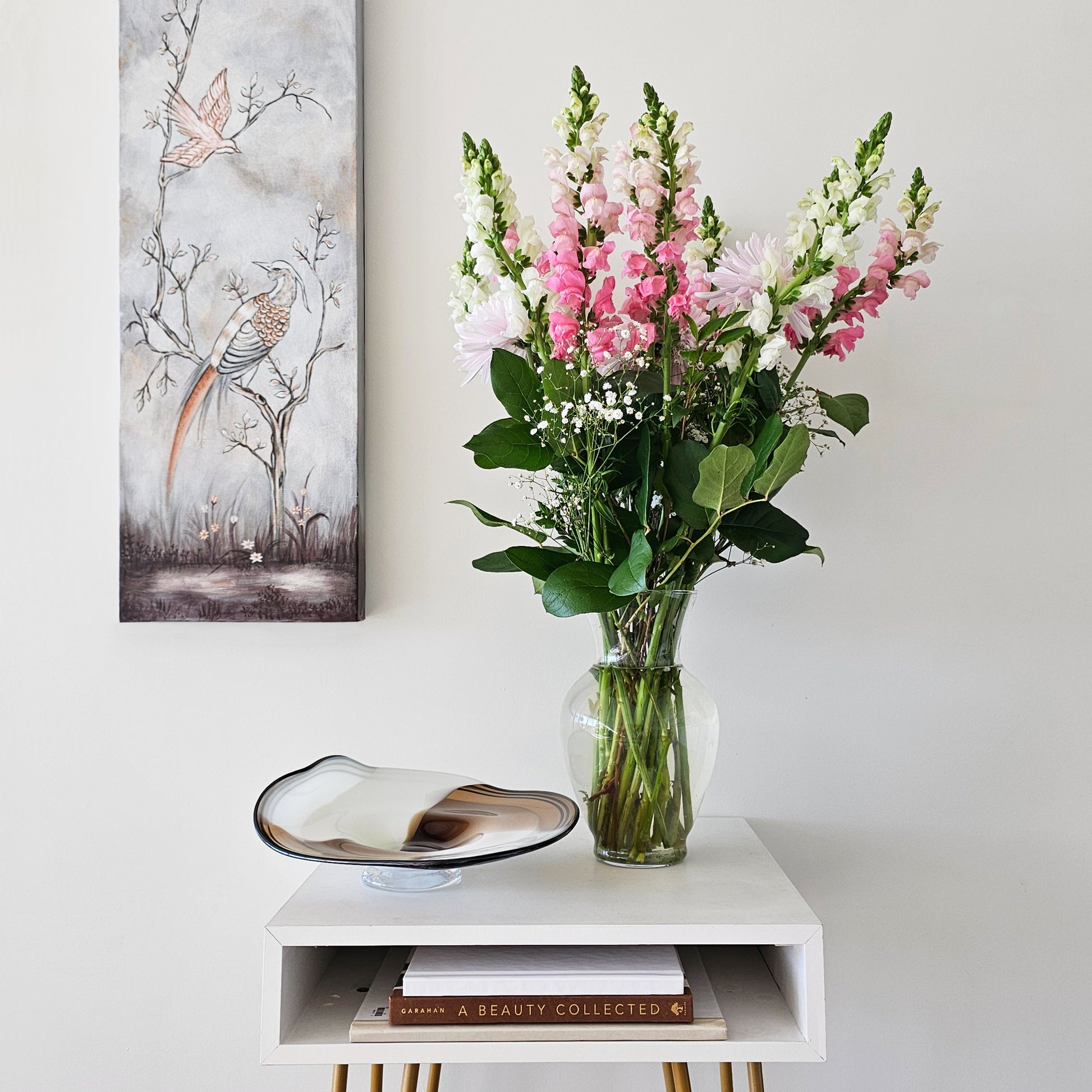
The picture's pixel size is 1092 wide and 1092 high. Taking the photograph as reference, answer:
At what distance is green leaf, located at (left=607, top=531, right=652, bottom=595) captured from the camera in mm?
854

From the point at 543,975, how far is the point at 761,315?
60cm

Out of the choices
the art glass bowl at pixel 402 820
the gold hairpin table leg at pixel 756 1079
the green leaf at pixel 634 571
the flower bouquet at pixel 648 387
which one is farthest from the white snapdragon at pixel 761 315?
the gold hairpin table leg at pixel 756 1079

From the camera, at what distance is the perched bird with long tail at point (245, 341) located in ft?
3.90

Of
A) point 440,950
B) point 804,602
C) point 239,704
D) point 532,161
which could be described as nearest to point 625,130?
point 532,161

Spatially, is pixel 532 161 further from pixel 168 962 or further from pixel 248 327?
pixel 168 962

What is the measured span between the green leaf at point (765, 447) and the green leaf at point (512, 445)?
19cm

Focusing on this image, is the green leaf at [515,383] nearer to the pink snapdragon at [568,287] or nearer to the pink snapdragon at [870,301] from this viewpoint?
the pink snapdragon at [568,287]

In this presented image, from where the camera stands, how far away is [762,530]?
960mm

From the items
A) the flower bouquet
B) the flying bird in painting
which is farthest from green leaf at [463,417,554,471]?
the flying bird in painting

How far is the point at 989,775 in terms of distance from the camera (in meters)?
1.19

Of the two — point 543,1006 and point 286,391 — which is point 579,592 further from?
point 286,391

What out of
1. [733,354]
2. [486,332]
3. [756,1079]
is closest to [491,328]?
[486,332]

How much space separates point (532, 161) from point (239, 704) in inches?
29.9

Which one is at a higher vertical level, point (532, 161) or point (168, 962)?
point (532, 161)
